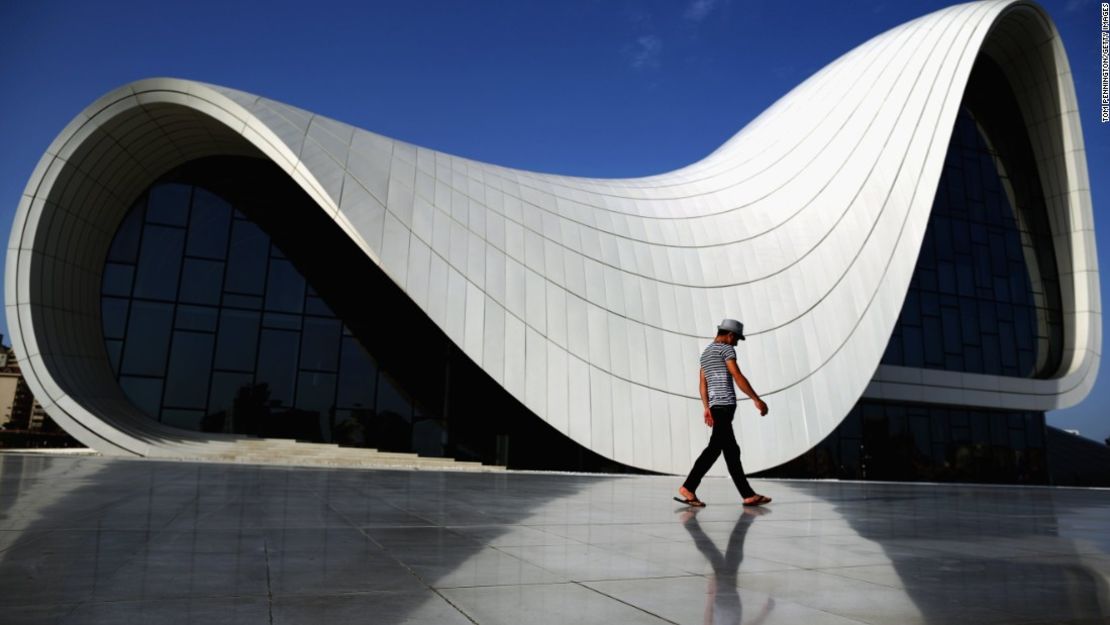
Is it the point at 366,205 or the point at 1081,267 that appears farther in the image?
the point at 1081,267

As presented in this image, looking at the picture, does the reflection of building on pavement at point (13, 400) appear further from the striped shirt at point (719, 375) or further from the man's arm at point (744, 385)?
the man's arm at point (744, 385)

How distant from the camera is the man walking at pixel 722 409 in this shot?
734 cm

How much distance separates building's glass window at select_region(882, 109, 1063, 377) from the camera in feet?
82.8

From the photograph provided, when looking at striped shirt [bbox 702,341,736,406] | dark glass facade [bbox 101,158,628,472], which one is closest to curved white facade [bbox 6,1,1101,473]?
dark glass facade [bbox 101,158,628,472]

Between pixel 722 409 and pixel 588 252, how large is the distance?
9.91m

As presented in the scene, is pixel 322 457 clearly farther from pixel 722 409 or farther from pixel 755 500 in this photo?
pixel 755 500

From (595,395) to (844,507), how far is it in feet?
26.6

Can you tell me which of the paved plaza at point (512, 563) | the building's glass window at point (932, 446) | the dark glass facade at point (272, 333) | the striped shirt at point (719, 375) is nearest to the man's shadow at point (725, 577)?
the paved plaza at point (512, 563)

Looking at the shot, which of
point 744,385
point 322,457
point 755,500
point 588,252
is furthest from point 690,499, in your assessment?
point 322,457

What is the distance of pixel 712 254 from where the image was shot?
60.6 ft

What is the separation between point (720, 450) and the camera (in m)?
7.46

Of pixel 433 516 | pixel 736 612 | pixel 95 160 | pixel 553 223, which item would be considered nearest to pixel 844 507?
pixel 433 516

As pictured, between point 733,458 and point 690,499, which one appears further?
point 733,458

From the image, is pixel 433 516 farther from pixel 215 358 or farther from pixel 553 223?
pixel 215 358
